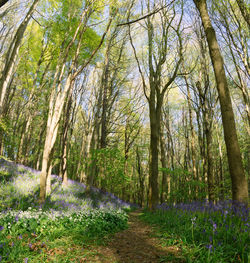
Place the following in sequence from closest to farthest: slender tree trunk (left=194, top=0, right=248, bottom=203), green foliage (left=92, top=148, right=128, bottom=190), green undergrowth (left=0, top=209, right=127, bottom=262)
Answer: green undergrowth (left=0, top=209, right=127, bottom=262) → slender tree trunk (left=194, top=0, right=248, bottom=203) → green foliage (left=92, top=148, right=128, bottom=190)

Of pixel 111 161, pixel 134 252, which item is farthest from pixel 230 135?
pixel 111 161

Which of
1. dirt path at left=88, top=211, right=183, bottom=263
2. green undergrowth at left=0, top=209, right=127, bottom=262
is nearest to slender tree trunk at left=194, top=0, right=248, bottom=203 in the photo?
dirt path at left=88, top=211, right=183, bottom=263

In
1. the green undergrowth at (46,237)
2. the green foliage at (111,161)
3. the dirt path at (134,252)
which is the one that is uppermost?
the green foliage at (111,161)

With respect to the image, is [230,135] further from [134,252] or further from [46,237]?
[46,237]

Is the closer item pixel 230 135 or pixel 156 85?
pixel 230 135

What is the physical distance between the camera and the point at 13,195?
536 centimetres

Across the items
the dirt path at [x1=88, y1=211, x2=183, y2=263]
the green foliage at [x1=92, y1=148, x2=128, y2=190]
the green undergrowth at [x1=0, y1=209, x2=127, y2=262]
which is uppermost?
the green foliage at [x1=92, y1=148, x2=128, y2=190]

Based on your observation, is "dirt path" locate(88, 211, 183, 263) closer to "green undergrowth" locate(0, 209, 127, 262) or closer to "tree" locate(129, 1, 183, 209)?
"green undergrowth" locate(0, 209, 127, 262)

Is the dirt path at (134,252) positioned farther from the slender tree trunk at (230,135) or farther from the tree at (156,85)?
the tree at (156,85)

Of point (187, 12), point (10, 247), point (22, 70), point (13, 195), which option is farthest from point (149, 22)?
point (22, 70)

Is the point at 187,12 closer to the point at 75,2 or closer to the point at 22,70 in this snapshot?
the point at 75,2

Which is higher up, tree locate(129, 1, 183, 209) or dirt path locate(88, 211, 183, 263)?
tree locate(129, 1, 183, 209)

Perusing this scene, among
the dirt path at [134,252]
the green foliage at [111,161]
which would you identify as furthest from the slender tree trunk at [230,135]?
the green foliage at [111,161]

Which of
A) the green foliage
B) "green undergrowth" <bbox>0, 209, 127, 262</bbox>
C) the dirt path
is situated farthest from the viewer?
the green foliage
